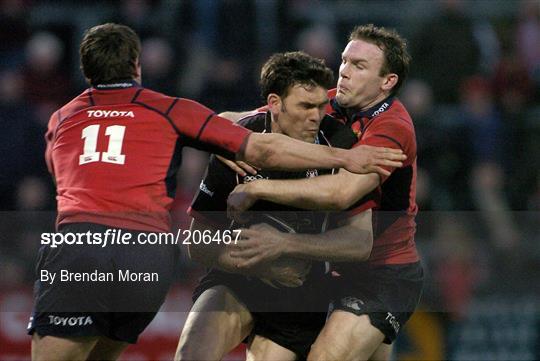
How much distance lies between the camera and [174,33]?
1173 centimetres

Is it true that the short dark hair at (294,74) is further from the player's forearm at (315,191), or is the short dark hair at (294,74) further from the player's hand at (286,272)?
the player's hand at (286,272)

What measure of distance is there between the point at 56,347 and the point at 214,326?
94 cm

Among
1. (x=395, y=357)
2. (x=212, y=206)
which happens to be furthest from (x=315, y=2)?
(x=212, y=206)

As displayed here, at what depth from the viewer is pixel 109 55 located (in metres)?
6.45

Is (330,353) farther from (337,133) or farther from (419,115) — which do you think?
(419,115)

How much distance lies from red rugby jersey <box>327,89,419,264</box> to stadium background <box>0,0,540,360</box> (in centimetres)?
240

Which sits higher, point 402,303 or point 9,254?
point 402,303

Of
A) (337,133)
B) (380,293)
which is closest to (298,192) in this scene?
(337,133)

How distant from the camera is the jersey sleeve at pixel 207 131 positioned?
249 inches

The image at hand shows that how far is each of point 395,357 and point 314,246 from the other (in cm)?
363

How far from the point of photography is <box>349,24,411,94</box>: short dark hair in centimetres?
715

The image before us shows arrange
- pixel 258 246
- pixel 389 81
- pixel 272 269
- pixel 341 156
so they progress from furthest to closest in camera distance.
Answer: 1. pixel 389 81
2. pixel 272 269
3. pixel 258 246
4. pixel 341 156

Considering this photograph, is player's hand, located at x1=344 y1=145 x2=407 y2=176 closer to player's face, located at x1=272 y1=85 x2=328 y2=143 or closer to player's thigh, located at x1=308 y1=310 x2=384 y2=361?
player's face, located at x1=272 y1=85 x2=328 y2=143

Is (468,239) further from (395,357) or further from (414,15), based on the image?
(414,15)
